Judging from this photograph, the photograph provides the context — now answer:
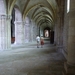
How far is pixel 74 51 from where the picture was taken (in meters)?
5.89

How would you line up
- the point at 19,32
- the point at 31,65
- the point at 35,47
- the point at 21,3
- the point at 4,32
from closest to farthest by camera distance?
the point at 31,65 < the point at 4,32 < the point at 35,47 < the point at 21,3 < the point at 19,32

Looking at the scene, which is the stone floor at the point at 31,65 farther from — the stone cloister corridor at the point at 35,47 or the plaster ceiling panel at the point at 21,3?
the plaster ceiling panel at the point at 21,3

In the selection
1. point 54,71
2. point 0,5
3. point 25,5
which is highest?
point 25,5

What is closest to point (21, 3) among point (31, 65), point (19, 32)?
point (19, 32)

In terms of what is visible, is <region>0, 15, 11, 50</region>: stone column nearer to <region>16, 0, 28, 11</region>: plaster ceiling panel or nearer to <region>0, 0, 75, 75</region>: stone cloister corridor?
<region>0, 0, 75, 75</region>: stone cloister corridor

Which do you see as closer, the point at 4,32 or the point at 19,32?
the point at 4,32

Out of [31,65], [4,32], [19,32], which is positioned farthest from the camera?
[19,32]

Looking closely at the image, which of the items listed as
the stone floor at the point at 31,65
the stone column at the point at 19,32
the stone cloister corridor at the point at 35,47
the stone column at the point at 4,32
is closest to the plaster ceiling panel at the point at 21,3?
the stone cloister corridor at the point at 35,47

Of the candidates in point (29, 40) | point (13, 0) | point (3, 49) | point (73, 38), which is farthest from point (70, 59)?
point (29, 40)

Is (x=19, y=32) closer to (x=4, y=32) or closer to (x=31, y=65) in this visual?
(x=4, y=32)

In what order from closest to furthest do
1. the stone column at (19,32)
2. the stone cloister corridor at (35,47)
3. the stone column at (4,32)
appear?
the stone cloister corridor at (35,47)
the stone column at (4,32)
the stone column at (19,32)

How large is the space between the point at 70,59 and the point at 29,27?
2498 cm

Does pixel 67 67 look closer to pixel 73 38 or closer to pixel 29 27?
pixel 73 38

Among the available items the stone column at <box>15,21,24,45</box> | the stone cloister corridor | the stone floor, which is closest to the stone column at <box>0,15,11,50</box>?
the stone cloister corridor
